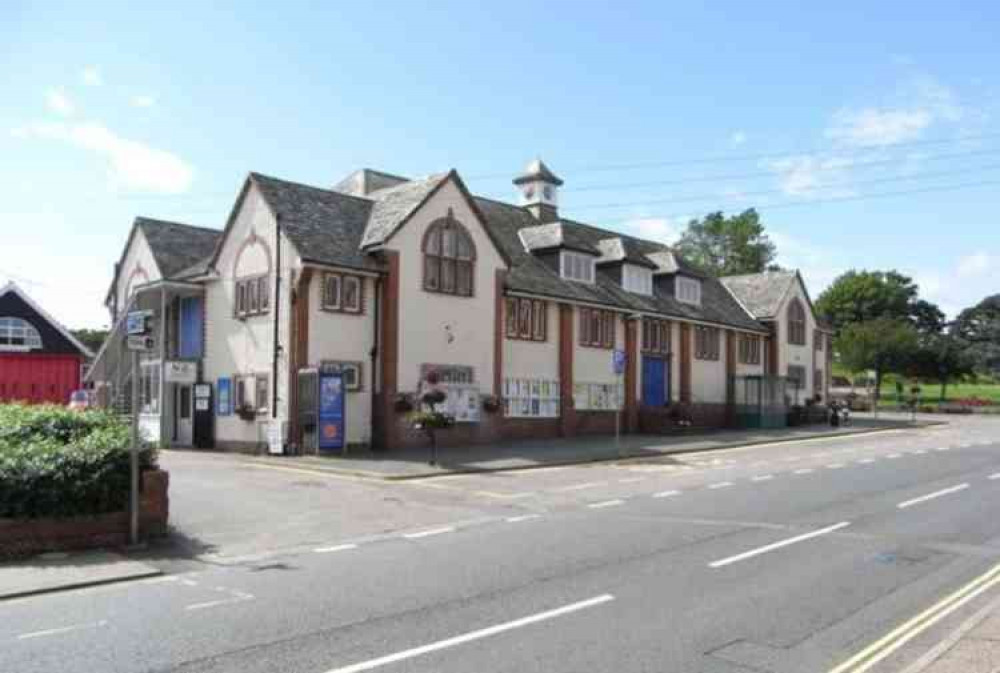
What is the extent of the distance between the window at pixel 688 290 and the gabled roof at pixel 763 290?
5.99 meters

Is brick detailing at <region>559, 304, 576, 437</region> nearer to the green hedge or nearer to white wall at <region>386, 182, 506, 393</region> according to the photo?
white wall at <region>386, 182, 506, 393</region>

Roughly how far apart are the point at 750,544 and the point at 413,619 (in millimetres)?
5577

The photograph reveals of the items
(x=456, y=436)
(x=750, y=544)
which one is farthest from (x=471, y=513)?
(x=456, y=436)

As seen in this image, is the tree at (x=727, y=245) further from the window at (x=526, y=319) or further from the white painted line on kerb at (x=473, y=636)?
the white painted line on kerb at (x=473, y=636)

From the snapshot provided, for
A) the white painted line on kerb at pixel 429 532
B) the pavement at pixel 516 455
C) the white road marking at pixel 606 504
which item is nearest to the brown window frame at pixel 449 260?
the pavement at pixel 516 455

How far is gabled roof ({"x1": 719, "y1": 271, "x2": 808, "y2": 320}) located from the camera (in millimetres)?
49188

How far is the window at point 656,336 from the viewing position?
129 feet

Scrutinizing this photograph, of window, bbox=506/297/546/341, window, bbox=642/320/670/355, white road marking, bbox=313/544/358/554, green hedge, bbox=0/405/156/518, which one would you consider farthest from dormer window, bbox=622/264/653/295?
green hedge, bbox=0/405/156/518

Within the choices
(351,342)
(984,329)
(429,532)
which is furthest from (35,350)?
(984,329)

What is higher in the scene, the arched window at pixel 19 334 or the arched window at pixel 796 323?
the arched window at pixel 796 323

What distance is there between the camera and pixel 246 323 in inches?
1134

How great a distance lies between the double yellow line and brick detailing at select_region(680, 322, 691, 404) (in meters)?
31.2

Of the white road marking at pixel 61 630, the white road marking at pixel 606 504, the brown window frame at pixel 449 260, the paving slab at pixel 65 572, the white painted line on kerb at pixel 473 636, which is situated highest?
the brown window frame at pixel 449 260

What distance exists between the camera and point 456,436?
2936cm
